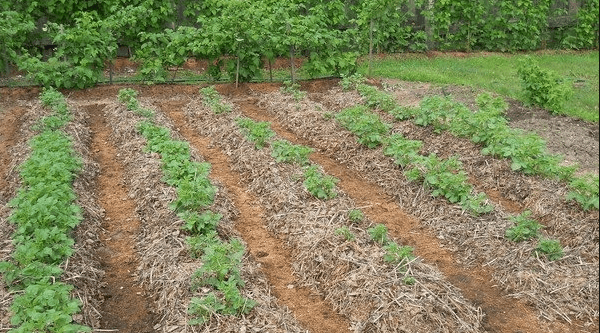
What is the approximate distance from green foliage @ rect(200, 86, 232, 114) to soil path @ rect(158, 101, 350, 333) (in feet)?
4.56

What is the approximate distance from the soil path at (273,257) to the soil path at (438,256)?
1.10 meters

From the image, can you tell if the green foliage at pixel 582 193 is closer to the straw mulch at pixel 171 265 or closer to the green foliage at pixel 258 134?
the straw mulch at pixel 171 265

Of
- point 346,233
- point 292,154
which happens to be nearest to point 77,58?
point 292,154

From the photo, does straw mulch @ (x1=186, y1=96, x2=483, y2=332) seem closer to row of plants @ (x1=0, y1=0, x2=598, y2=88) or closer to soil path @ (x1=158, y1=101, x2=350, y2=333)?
soil path @ (x1=158, y1=101, x2=350, y2=333)

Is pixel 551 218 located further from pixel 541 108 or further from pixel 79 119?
pixel 79 119

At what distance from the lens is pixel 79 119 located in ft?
33.6

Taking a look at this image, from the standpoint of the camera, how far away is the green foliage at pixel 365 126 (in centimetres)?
855

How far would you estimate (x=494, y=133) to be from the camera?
7.89 m

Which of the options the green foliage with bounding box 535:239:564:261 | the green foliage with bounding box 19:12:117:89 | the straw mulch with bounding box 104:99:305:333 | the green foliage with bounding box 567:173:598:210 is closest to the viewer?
the straw mulch with bounding box 104:99:305:333

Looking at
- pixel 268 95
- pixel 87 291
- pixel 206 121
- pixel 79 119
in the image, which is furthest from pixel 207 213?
pixel 268 95

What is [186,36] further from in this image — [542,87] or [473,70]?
[542,87]

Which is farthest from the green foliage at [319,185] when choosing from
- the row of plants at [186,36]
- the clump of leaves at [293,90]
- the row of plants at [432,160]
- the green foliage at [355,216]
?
the row of plants at [186,36]

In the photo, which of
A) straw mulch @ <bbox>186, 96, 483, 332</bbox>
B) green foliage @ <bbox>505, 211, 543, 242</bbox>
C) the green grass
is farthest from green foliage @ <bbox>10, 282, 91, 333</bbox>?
the green grass

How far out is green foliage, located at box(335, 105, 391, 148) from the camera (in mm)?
8555
